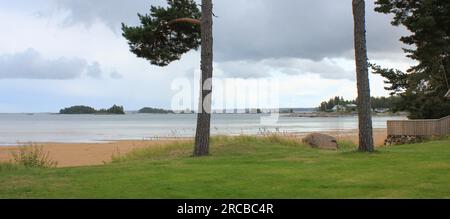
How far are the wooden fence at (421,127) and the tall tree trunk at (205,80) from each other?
16383 millimetres

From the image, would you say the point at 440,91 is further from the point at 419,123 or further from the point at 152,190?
the point at 152,190

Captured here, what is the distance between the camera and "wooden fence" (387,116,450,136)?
93.6ft

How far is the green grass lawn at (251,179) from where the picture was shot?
28.6 ft

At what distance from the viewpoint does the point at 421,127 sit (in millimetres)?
29109

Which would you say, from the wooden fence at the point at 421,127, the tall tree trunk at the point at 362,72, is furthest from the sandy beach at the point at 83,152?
the tall tree trunk at the point at 362,72

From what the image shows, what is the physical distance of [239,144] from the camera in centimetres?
2078

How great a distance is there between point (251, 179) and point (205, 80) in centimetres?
657

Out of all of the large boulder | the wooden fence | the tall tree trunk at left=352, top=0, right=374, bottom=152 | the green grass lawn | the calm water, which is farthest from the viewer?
the calm water

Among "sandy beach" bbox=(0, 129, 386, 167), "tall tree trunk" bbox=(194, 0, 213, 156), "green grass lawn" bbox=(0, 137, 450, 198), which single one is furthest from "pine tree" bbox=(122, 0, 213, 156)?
"sandy beach" bbox=(0, 129, 386, 167)

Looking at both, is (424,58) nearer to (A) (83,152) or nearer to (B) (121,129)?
(A) (83,152)

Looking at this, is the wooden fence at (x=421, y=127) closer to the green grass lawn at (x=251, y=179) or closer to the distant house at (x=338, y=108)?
the green grass lawn at (x=251, y=179)

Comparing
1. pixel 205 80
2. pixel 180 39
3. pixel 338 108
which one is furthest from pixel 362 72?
pixel 338 108

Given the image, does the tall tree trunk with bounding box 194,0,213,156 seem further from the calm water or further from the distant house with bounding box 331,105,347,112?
the distant house with bounding box 331,105,347,112

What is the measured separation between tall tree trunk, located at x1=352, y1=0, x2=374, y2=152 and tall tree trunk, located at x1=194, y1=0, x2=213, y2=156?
427 centimetres
